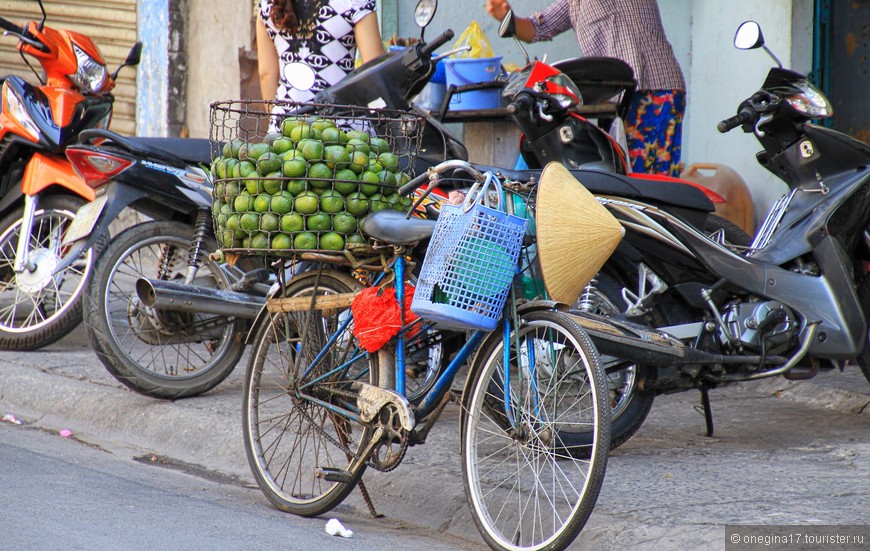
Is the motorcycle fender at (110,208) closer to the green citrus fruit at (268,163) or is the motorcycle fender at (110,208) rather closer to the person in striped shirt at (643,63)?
the green citrus fruit at (268,163)

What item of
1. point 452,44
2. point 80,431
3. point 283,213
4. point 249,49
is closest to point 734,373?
point 283,213

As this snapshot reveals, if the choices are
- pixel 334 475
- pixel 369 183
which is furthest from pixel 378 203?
pixel 334 475

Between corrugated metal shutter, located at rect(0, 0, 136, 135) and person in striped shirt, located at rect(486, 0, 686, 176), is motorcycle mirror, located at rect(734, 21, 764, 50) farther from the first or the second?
corrugated metal shutter, located at rect(0, 0, 136, 135)

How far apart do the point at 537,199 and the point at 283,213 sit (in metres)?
0.91

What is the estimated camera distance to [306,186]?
11.9 feet

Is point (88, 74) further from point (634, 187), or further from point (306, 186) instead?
point (634, 187)

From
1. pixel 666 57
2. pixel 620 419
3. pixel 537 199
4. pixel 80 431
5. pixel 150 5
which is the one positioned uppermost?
pixel 150 5

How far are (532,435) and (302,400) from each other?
1.04m

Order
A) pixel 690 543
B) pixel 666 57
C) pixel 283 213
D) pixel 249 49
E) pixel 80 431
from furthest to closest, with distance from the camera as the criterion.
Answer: pixel 249 49 < pixel 666 57 < pixel 80 431 < pixel 283 213 < pixel 690 543

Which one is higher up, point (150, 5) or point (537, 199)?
point (150, 5)

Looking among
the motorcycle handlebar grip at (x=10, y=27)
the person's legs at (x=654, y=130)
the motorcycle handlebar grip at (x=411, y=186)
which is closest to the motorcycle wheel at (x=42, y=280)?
the motorcycle handlebar grip at (x=10, y=27)

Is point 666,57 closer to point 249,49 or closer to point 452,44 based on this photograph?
point 452,44

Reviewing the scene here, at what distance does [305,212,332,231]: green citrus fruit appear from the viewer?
362 centimetres

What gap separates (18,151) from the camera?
6258 mm
